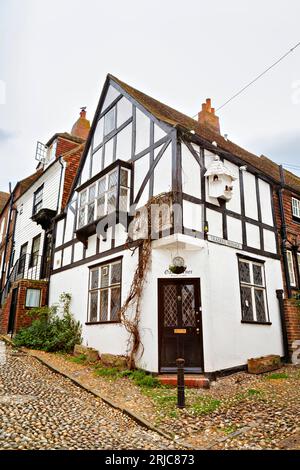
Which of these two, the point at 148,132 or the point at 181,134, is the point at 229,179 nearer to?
the point at 181,134

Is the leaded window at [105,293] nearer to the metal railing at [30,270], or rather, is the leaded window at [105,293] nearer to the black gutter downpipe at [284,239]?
the metal railing at [30,270]

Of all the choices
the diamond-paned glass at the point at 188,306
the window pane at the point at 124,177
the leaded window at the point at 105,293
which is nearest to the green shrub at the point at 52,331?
the leaded window at the point at 105,293

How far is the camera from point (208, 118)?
630 inches

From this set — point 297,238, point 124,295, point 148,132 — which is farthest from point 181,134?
point 297,238

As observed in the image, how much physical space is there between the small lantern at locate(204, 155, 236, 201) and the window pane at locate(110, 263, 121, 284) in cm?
344

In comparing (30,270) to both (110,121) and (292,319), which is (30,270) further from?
(292,319)

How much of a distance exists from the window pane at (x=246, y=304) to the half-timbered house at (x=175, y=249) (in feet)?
0.10

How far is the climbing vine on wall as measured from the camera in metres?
8.29

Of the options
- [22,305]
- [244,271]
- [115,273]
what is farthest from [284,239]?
[22,305]

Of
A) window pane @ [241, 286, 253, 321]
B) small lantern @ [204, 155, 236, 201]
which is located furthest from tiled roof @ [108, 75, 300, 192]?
window pane @ [241, 286, 253, 321]

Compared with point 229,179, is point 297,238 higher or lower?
lower

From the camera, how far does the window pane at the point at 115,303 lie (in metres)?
9.37
